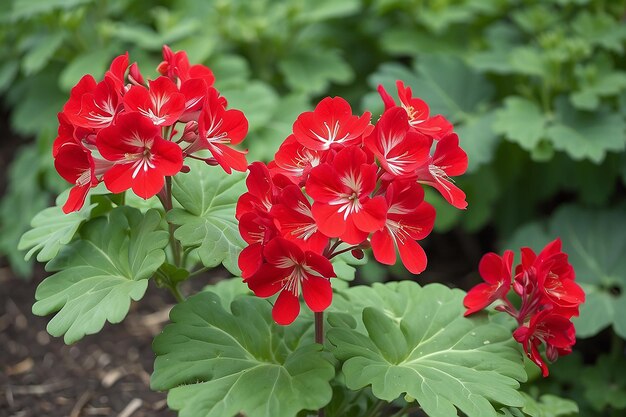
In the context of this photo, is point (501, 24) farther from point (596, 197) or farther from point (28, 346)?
point (28, 346)

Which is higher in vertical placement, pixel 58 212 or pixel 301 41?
pixel 58 212

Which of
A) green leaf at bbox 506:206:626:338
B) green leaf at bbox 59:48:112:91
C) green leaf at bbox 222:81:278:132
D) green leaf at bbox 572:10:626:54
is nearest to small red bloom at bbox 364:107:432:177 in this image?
green leaf at bbox 506:206:626:338

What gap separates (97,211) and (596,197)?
93.5 inches

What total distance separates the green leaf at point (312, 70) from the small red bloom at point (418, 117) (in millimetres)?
1956

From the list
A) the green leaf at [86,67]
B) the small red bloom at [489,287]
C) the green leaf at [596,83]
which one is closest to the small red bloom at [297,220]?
the small red bloom at [489,287]

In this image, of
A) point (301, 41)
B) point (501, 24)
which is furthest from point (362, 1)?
point (501, 24)

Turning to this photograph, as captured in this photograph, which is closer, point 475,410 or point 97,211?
point 475,410

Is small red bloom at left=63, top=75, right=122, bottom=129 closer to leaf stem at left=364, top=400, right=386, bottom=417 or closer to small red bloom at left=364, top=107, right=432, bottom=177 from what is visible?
small red bloom at left=364, top=107, right=432, bottom=177

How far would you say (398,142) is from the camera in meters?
1.61

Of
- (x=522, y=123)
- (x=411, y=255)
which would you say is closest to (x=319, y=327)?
(x=411, y=255)

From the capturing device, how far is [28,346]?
129 inches

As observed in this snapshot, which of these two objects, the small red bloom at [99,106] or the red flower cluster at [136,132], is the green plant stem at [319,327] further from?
the small red bloom at [99,106]

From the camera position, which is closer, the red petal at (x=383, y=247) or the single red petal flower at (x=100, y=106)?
the red petal at (x=383, y=247)

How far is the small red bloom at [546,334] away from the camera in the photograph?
1.78m
